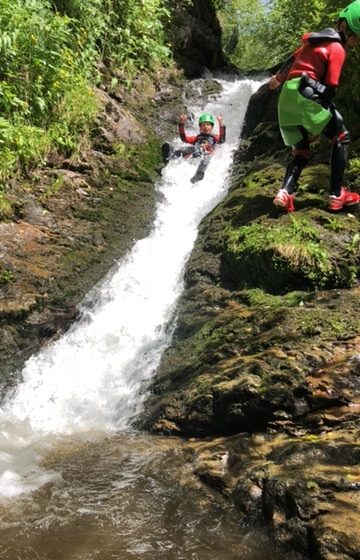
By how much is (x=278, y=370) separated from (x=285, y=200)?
2336 millimetres

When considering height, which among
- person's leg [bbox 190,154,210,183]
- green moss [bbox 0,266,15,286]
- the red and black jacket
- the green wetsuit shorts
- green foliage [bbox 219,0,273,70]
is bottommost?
green foliage [bbox 219,0,273,70]

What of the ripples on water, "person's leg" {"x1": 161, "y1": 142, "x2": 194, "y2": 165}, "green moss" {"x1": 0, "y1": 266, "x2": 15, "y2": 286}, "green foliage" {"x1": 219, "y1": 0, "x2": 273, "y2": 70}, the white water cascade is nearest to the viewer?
the ripples on water

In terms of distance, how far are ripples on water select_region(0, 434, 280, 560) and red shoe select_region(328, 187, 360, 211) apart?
3.12m

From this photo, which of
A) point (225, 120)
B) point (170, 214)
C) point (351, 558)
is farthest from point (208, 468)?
point (225, 120)

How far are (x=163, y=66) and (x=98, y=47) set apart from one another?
12.4ft

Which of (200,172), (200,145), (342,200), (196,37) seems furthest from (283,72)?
(196,37)

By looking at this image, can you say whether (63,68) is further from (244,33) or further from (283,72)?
(244,33)

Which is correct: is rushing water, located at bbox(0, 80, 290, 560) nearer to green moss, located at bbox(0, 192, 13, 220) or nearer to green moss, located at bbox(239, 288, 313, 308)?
green moss, located at bbox(239, 288, 313, 308)

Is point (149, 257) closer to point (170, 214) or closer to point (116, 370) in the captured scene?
point (170, 214)

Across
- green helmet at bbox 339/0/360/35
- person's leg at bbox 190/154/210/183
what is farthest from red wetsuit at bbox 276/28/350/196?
person's leg at bbox 190/154/210/183

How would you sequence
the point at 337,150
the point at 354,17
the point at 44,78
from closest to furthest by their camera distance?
the point at 354,17 < the point at 337,150 < the point at 44,78

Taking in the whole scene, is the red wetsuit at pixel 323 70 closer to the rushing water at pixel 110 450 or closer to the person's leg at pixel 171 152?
the rushing water at pixel 110 450

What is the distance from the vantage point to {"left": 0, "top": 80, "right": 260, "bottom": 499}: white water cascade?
4.40m

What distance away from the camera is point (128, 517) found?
293cm
